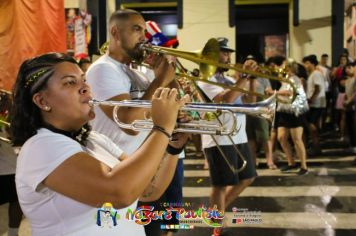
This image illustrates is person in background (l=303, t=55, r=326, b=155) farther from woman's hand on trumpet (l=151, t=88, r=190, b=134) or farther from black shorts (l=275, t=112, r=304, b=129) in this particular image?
woman's hand on trumpet (l=151, t=88, r=190, b=134)

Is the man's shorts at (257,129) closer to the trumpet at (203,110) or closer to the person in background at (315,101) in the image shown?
the person in background at (315,101)

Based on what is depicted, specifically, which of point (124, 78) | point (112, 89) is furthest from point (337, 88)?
point (112, 89)

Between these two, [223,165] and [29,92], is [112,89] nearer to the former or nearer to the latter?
[29,92]

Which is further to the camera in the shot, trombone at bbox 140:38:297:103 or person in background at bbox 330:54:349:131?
person in background at bbox 330:54:349:131

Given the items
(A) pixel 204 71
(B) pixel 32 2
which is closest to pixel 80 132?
(A) pixel 204 71

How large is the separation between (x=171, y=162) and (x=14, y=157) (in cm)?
186

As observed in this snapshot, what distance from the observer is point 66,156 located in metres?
1.35

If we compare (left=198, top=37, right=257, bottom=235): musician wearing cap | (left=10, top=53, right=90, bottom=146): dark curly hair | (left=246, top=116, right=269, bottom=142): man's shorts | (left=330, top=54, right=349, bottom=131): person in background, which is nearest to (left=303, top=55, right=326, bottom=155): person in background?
(left=330, top=54, right=349, bottom=131): person in background

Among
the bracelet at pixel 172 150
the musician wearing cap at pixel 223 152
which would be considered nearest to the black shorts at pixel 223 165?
the musician wearing cap at pixel 223 152

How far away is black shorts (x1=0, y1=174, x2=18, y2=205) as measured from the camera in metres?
3.24

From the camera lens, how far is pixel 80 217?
1396 millimetres

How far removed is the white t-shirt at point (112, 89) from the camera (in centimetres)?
251

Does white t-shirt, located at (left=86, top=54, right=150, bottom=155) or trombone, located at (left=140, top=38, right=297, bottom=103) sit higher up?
trombone, located at (left=140, top=38, right=297, bottom=103)

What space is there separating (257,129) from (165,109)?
5.37 meters
